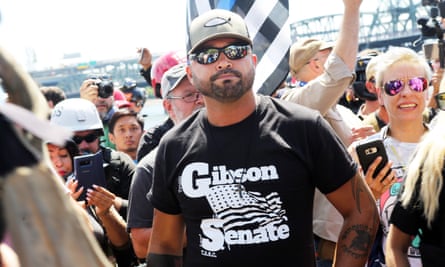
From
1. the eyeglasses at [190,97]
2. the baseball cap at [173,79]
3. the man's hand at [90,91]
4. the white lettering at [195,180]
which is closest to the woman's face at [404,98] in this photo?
the eyeglasses at [190,97]

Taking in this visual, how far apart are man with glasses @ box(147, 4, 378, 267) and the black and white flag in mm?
1086

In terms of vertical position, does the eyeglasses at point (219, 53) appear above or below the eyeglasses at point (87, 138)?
above

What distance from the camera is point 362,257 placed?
8.84 ft

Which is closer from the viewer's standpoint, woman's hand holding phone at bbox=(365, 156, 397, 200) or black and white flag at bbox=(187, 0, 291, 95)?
woman's hand holding phone at bbox=(365, 156, 397, 200)

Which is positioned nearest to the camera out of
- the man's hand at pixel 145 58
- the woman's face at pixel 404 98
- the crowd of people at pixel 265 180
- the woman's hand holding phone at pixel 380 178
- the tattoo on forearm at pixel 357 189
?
the crowd of people at pixel 265 180

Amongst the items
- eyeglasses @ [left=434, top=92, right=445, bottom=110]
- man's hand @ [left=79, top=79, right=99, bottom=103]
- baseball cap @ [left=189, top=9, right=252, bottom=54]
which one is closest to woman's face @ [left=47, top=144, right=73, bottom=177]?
baseball cap @ [left=189, top=9, right=252, bottom=54]

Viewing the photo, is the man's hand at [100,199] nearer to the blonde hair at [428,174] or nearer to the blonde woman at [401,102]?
the blonde woman at [401,102]

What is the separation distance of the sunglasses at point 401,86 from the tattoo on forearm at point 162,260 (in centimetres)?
141

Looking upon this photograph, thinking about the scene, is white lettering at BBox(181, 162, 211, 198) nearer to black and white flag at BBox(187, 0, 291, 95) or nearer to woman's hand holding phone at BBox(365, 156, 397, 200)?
woman's hand holding phone at BBox(365, 156, 397, 200)

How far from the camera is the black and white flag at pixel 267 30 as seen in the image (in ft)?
12.5

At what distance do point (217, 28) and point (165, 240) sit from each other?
36.3 inches

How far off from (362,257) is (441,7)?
3588 millimetres

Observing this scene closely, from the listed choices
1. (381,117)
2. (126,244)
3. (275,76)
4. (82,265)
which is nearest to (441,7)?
(381,117)

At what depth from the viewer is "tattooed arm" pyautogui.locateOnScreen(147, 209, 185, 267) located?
2.81 m
